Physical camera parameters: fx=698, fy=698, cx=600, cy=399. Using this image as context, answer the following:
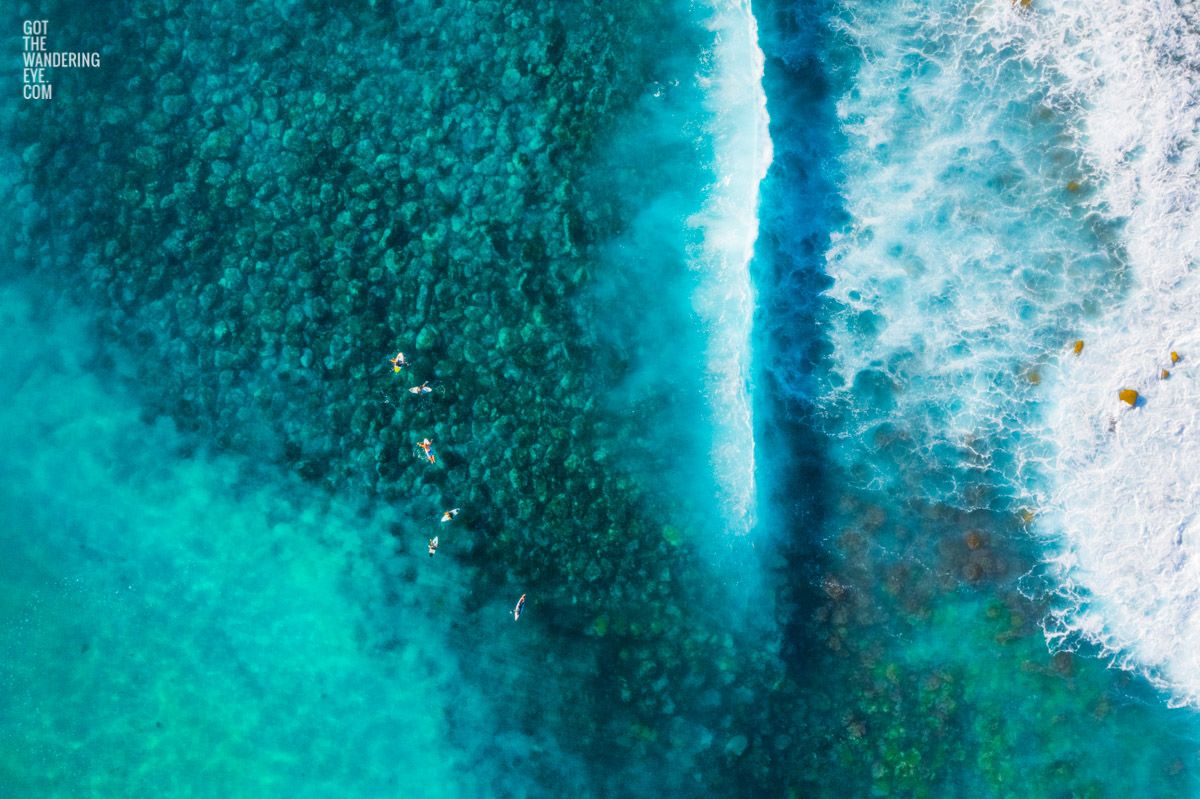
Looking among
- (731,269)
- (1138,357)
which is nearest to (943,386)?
(1138,357)

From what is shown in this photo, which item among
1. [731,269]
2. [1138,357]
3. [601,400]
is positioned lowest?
[601,400]

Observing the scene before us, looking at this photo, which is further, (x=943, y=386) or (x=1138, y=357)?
(x=943, y=386)

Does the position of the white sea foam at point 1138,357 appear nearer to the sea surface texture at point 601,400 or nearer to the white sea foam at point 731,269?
the sea surface texture at point 601,400

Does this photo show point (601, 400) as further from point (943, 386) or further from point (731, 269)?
point (943, 386)

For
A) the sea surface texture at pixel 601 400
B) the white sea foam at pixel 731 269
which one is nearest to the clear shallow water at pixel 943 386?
the sea surface texture at pixel 601 400

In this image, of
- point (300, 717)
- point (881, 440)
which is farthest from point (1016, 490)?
point (300, 717)
